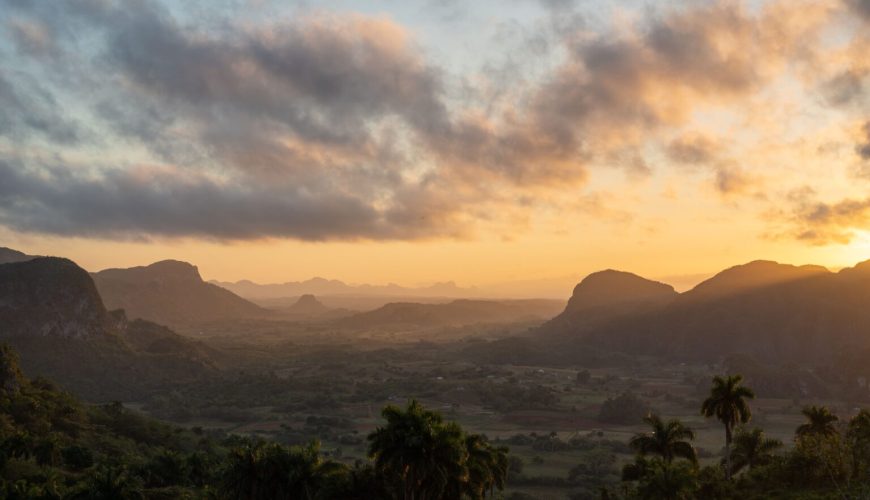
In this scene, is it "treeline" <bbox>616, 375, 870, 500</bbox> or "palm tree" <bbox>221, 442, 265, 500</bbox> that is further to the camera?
"treeline" <bbox>616, 375, 870, 500</bbox>

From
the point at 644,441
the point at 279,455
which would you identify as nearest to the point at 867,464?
the point at 644,441

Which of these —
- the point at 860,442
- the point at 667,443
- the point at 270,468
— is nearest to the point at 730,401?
the point at 667,443

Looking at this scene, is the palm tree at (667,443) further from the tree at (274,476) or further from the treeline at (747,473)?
the tree at (274,476)

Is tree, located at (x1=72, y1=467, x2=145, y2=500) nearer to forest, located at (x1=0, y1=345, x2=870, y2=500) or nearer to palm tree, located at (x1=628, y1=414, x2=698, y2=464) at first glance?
forest, located at (x1=0, y1=345, x2=870, y2=500)

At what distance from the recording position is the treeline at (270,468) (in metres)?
39.1

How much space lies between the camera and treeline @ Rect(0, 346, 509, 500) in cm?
3909

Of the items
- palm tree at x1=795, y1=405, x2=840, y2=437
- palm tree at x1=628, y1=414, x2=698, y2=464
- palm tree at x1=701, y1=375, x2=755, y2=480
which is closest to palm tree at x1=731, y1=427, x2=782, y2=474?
palm tree at x1=795, y1=405, x2=840, y2=437

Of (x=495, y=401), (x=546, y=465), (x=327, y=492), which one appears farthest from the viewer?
(x=495, y=401)

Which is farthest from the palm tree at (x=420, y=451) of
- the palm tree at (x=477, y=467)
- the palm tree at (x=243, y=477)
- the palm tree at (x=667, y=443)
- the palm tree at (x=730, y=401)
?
the palm tree at (x=730, y=401)

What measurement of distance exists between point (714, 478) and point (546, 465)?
56.0 m

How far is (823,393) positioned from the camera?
593 feet

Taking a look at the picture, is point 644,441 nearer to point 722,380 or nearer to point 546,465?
point 722,380

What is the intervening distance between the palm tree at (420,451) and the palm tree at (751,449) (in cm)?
4432

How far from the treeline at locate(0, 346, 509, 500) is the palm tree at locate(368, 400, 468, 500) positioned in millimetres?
67
